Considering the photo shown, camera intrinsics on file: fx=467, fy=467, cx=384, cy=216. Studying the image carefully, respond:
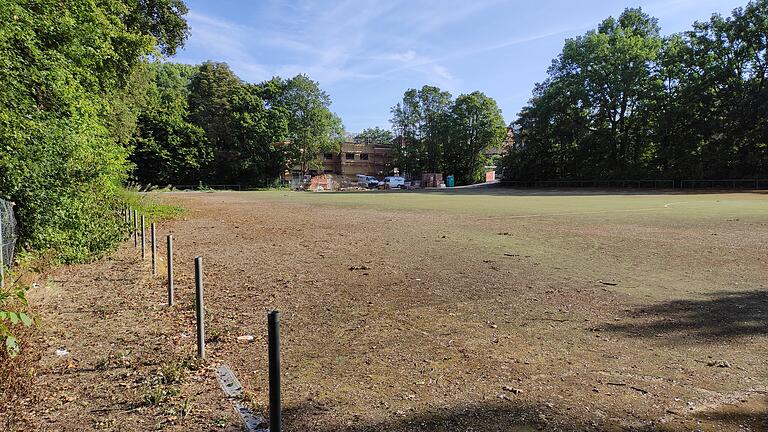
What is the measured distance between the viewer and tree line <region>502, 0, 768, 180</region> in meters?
50.2

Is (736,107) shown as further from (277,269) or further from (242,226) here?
(277,269)

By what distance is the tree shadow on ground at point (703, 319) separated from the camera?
16.8ft

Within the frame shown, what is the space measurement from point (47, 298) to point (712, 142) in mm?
61773

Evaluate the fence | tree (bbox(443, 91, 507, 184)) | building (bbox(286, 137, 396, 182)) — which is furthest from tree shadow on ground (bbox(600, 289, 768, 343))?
building (bbox(286, 137, 396, 182))

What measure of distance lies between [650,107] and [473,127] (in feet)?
98.3

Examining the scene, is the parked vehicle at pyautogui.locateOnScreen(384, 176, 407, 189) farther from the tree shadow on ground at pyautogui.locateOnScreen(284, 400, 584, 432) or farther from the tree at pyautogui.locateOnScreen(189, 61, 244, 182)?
the tree shadow on ground at pyautogui.locateOnScreen(284, 400, 584, 432)

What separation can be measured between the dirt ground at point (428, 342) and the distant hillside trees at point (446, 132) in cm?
7316

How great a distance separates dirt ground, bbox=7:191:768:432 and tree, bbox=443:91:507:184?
72.9 m

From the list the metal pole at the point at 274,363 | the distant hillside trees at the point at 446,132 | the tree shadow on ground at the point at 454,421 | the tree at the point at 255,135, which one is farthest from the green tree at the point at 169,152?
the metal pole at the point at 274,363

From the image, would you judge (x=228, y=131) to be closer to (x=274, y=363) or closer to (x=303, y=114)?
(x=303, y=114)

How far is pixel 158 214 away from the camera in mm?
21031

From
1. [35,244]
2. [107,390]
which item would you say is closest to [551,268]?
[107,390]

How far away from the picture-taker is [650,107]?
57312 mm

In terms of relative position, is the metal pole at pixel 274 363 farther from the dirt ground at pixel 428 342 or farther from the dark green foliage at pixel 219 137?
the dark green foliage at pixel 219 137
